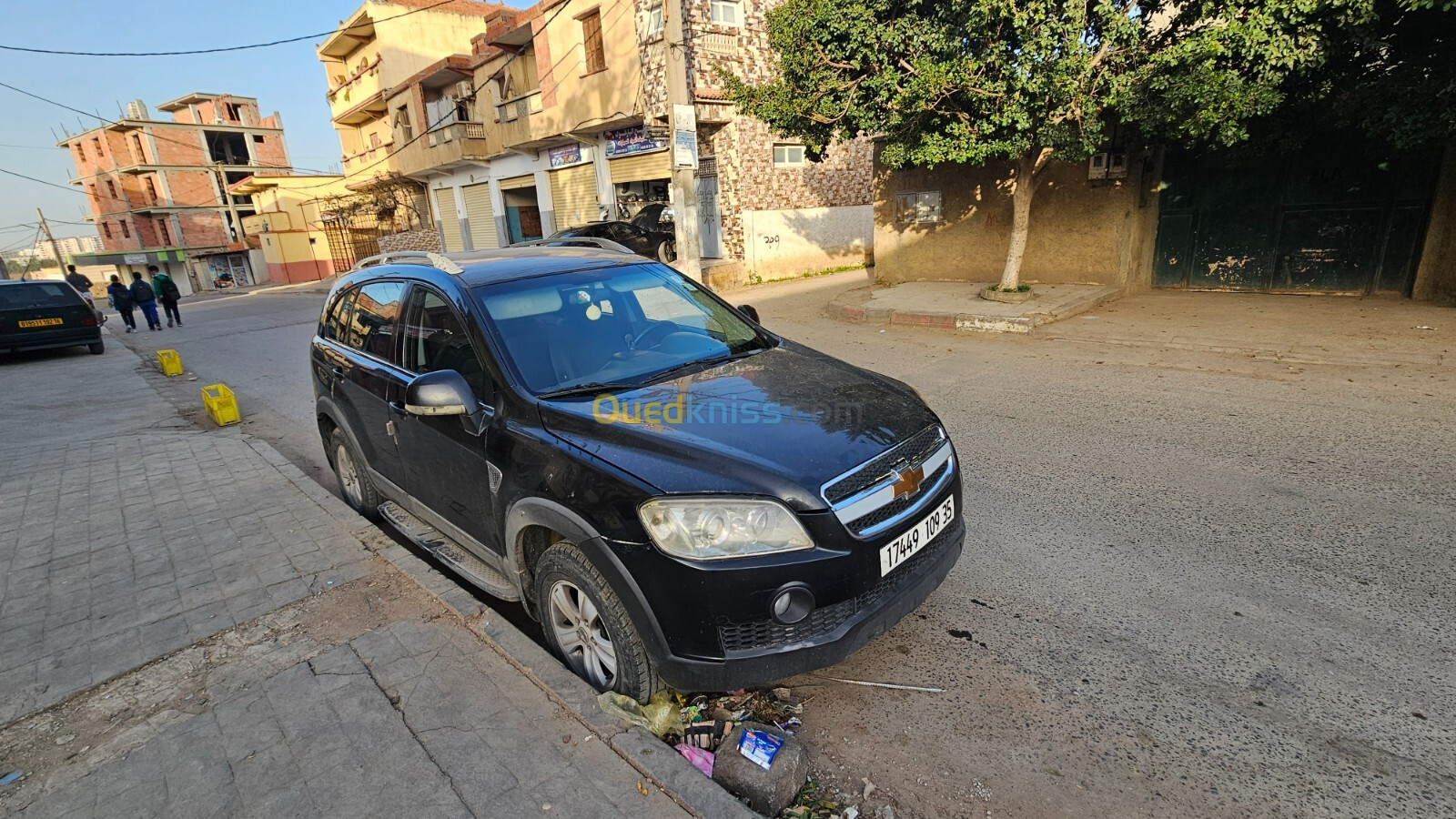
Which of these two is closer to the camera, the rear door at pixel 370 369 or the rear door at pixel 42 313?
the rear door at pixel 370 369

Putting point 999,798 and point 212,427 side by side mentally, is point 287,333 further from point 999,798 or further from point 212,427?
point 999,798

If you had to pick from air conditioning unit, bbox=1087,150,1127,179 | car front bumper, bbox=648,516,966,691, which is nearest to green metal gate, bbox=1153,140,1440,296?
air conditioning unit, bbox=1087,150,1127,179

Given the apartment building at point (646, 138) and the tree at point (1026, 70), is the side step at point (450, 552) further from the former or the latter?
the apartment building at point (646, 138)

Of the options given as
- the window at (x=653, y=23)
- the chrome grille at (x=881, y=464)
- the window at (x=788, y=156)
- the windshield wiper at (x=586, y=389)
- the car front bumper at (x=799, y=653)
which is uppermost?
the window at (x=653, y=23)

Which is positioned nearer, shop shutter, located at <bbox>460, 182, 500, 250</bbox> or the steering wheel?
the steering wheel

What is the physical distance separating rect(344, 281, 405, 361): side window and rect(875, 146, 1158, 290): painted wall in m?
10.7

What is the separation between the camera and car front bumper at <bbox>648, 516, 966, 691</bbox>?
7.37 ft

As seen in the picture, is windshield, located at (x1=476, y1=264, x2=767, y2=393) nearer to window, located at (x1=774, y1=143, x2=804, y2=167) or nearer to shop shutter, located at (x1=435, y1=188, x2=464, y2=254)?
window, located at (x1=774, y1=143, x2=804, y2=167)

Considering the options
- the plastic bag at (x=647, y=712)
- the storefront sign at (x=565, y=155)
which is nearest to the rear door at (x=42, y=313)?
the storefront sign at (x=565, y=155)

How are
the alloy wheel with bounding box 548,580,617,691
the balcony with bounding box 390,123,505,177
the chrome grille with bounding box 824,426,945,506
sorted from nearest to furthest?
the chrome grille with bounding box 824,426,945,506 → the alloy wheel with bounding box 548,580,617,691 → the balcony with bounding box 390,123,505,177

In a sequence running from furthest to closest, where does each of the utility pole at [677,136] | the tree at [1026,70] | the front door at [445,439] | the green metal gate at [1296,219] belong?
the utility pole at [677,136] < the green metal gate at [1296,219] < the tree at [1026,70] < the front door at [445,439]

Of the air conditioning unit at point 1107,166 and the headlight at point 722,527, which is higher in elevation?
the air conditioning unit at point 1107,166

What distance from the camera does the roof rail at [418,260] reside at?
3.47m

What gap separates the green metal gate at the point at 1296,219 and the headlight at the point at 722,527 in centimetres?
1011
